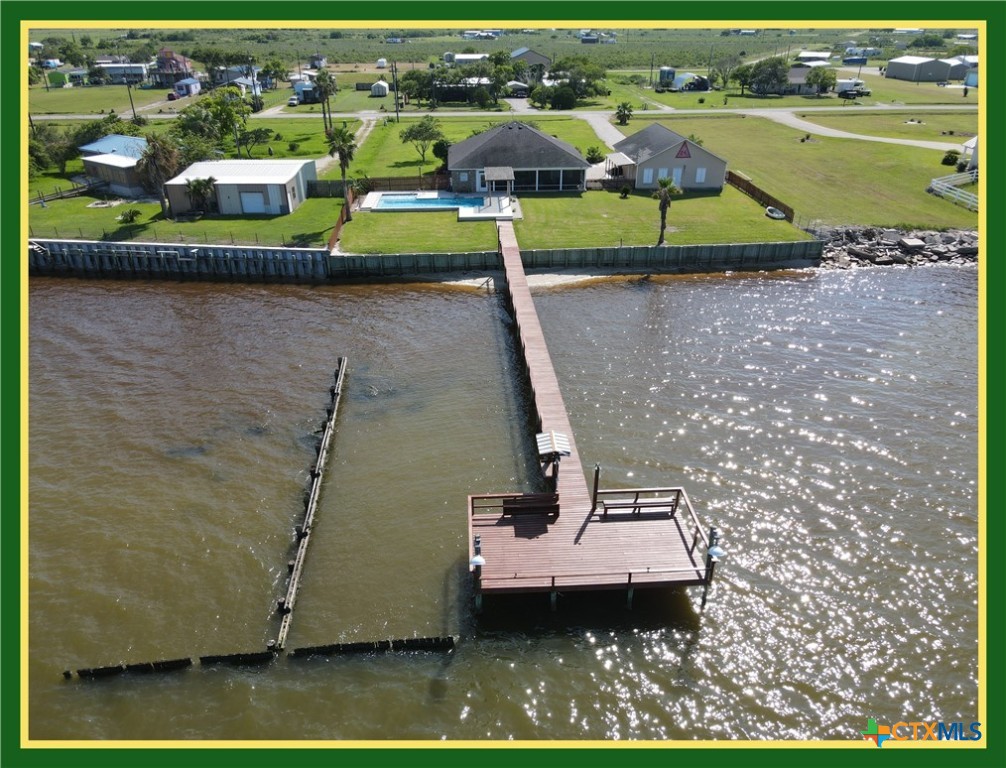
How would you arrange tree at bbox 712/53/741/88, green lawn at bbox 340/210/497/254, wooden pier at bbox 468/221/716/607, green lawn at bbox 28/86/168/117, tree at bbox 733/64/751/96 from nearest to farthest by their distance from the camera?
wooden pier at bbox 468/221/716/607 < green lawn at bbox 340/210/497/254 < green lawn at bbox 28/86/168/117 < tree at bbox 733/64/751/96 < tree at bbox 712/53/741/88

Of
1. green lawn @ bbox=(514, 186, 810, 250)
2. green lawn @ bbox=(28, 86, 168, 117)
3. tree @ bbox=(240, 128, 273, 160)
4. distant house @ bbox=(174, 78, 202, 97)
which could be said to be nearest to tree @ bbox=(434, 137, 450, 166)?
green lawn @ bbox=(514, 186, 810, 250)

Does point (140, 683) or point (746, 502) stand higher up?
point (746, 502)

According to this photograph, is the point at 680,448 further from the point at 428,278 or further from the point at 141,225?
the point at 141,225

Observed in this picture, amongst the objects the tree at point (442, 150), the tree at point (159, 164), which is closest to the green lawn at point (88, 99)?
the tree at point (159, 164)

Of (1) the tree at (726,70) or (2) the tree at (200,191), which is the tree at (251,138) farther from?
(1) the tree at (726,70)

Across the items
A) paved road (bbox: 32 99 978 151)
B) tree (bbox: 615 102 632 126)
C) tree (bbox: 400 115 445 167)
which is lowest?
tree (bbox: 400 115 445 167)

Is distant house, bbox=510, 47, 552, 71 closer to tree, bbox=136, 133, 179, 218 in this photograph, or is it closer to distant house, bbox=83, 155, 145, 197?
tree, bbox=136, 133, 179, 218

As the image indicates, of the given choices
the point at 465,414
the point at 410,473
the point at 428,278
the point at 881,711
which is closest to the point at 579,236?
the point at 428,278

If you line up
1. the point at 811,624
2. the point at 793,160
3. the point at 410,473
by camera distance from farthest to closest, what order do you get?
the point at 793,160 → the point at 410,473 → the point at 811,624
